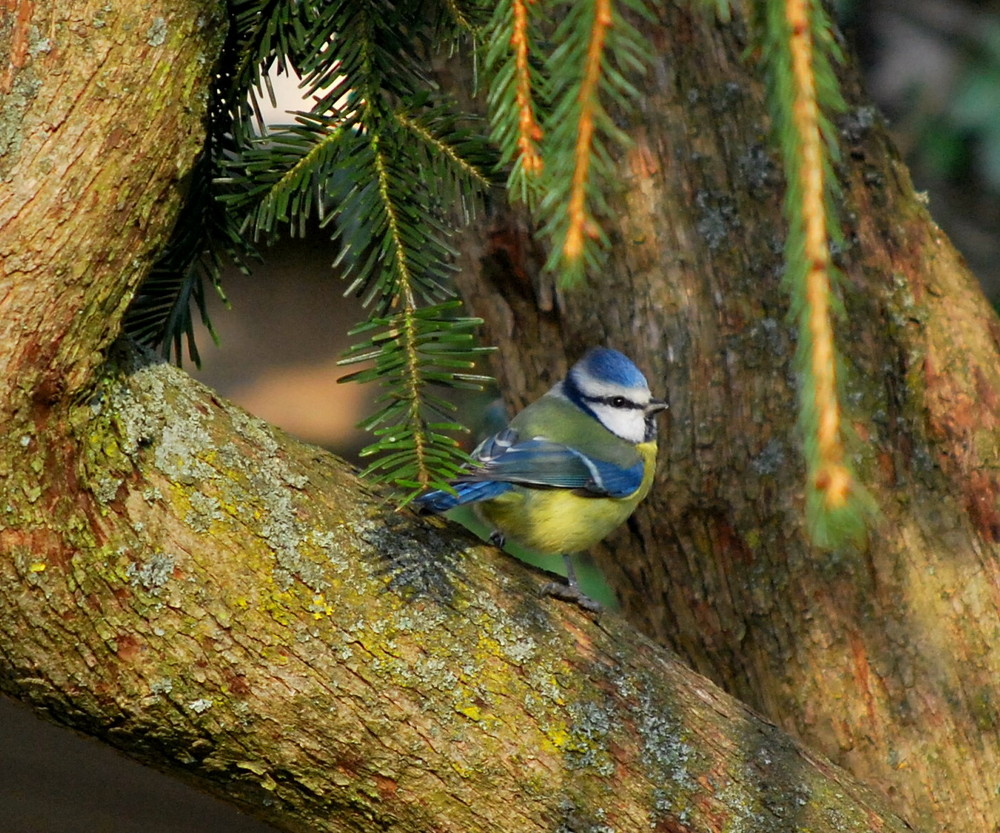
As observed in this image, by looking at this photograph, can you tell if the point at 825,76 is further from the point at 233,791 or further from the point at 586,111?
the point at 233,791

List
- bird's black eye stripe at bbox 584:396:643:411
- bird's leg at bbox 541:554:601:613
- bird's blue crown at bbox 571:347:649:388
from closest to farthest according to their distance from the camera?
1. bird's leg at bbox 541:554:601:613
2. bird's blue crown at bbox 571:347:649:388
3. bird's black eye stripe at bbox 584:396:643:411

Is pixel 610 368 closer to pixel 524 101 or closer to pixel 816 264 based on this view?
pixel 524 101

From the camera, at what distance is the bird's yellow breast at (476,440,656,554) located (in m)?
2.18

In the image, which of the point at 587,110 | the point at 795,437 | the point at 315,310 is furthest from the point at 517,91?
the point at 315,310

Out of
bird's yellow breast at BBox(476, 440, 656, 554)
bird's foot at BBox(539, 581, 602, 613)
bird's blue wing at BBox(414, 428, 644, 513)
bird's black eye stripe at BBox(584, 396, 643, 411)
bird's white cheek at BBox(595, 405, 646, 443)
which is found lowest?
bird's foot at BBox(539, 581, 602, 613)

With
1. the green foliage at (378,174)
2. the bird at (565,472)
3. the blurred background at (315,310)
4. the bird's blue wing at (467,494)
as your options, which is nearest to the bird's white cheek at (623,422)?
the bird at (565,472)

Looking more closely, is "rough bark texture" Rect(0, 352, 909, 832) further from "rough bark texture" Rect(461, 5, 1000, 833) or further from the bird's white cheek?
the bird's white cheek

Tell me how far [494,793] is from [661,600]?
0.81m

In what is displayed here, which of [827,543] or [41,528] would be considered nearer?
[827,543]

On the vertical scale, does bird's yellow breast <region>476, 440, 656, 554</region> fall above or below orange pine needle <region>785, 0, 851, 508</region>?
above

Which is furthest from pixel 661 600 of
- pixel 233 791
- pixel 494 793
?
pixel 233 791

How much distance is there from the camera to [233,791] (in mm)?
1368

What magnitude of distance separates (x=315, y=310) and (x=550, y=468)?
1.72 m

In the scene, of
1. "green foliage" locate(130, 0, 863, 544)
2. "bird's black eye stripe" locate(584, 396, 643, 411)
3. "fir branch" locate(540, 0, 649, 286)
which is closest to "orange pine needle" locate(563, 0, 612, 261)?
"fir branch" locate(540, 0, 649, 286)
